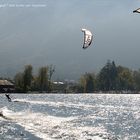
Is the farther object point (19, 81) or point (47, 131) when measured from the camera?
point (19, 81)

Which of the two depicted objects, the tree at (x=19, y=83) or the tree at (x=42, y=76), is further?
the tree at (x=42, y=76)

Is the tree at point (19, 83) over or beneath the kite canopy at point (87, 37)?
beneath

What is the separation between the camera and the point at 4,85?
172 m

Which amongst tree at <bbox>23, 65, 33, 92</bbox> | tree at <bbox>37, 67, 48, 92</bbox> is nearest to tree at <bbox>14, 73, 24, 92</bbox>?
tree at <bbox>23, 65, 33, 92</bbox>

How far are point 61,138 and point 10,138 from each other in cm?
451

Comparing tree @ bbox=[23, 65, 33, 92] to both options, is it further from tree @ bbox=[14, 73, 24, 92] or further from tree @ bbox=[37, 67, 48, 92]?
tree @ bbox=[37, 67, 48, 92]

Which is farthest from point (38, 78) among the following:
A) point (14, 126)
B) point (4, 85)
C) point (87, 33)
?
point (87, 33)

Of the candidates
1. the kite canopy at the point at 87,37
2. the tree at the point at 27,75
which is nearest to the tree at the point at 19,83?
the tree at the point at 27,75

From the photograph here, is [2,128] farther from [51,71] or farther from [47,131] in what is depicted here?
[51,71]

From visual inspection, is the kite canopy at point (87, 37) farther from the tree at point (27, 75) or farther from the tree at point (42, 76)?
the tree at point (42, 76)

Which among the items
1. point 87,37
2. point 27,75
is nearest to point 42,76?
point 27,75

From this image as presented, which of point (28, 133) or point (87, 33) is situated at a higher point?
point (87, 33)

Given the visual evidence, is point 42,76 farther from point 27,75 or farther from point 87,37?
point 87,37

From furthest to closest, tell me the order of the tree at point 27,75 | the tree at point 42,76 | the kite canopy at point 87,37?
the tree at point 42,76
the tree at point 27,75
the kite canopy at point 87,37
